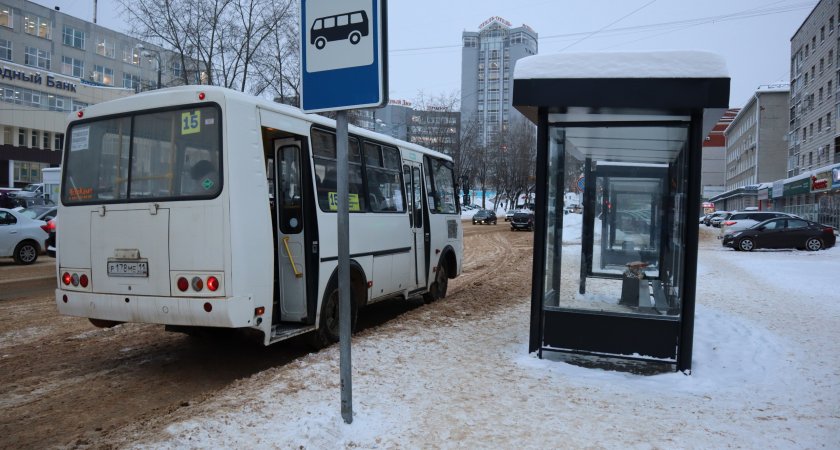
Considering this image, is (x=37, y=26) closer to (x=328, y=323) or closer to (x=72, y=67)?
(x=72, y=67)

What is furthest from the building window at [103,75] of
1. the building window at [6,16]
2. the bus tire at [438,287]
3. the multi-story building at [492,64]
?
the multi-story building at [492,64]

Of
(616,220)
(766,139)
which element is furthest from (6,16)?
(766,139)

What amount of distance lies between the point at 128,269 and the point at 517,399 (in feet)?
12.5

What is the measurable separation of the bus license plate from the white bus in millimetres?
12

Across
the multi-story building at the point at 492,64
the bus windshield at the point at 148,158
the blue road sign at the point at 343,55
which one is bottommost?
the bus windshield at the point at 148,158

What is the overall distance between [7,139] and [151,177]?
5951 centimetres

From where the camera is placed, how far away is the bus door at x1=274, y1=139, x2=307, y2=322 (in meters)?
6.44

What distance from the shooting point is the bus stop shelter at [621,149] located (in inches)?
209

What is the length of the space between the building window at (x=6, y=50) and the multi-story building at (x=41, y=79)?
77 millimetres

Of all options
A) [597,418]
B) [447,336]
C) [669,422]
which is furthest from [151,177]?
[669,422]

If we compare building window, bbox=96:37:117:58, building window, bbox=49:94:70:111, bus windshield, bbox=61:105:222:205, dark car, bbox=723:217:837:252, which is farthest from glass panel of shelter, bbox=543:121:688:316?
building window, bbox=96:37:117:58

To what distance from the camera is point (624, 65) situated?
5414mm

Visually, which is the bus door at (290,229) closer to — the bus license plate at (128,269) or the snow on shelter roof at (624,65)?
the bus license plate at (128,269)

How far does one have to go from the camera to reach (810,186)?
39156 millimetres
